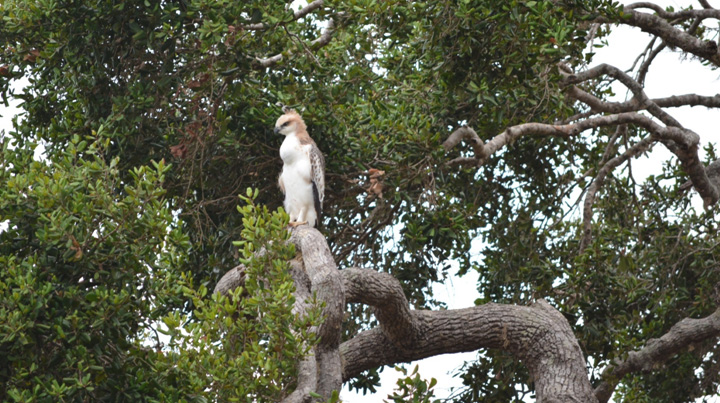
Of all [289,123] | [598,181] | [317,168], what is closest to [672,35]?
[598,181]

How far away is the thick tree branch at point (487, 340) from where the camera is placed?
625 centimetres

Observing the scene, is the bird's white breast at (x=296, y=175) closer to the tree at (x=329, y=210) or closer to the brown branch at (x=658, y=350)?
the tree at (x=329, y=210)

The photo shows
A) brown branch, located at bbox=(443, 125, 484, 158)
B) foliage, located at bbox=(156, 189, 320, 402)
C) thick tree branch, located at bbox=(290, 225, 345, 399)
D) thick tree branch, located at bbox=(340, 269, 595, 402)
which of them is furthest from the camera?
brown branch, located at bbox=(443, 125, 484, 158)

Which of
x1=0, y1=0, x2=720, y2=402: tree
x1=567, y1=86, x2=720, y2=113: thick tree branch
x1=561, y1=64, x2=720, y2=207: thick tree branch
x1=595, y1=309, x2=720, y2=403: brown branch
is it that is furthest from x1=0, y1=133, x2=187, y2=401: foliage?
x1=567, y1=86, x2=720, y2=113: thick tree branch

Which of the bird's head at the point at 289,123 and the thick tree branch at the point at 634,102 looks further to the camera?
the thick tree branch at the point at 634,102

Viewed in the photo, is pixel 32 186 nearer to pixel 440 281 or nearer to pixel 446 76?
pixel 446 76

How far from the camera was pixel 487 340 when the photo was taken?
6539 millimetres

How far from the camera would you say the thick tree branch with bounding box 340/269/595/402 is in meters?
6.25

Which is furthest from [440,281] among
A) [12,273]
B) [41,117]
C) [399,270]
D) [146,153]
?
[12,273]

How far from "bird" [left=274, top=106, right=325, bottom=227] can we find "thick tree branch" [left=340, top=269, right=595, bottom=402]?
38.7 inches

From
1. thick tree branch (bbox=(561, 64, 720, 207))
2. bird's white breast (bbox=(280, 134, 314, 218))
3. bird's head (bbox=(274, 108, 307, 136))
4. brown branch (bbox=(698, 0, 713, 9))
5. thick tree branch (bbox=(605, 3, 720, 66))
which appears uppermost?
brown branch (bbox=(698, 0, 713, 9))

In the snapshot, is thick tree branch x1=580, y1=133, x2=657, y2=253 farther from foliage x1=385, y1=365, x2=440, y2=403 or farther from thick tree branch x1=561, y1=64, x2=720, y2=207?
foliage x1=385, y1=365, x2=440, y2=403

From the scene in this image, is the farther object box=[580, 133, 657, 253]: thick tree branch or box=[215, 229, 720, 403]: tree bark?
box=[580, 133, 657, 253]: thick tree branch

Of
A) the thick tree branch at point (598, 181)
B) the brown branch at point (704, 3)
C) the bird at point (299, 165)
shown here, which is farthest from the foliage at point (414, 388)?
the brown branch at point (704, 3)
